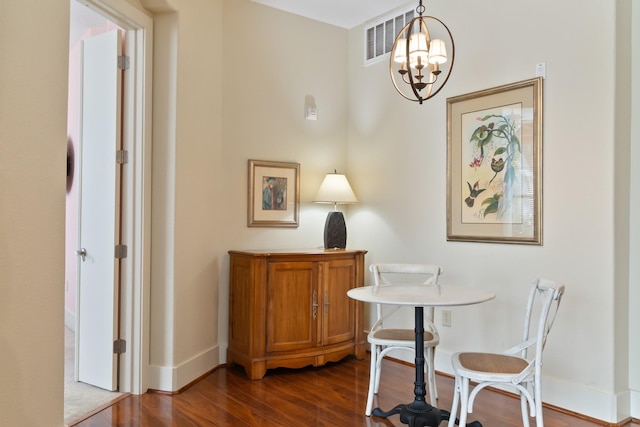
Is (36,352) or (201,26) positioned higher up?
(201,26)

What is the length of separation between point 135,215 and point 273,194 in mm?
1323

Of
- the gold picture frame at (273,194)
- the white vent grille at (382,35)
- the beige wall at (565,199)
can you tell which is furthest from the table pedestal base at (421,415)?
the white vent grille at (382,35)

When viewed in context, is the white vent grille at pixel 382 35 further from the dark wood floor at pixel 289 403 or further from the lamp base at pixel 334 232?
the dark wood floor at pixel 289 403

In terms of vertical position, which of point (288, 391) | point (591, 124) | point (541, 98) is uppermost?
point (541, 98)

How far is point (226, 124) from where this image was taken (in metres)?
3.91

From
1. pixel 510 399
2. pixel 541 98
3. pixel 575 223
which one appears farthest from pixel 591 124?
pixel 510 399

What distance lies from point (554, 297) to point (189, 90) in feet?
8.82

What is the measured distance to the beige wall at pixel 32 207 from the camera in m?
1.76

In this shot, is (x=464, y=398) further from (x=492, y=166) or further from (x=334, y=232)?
(x=334, y=232)

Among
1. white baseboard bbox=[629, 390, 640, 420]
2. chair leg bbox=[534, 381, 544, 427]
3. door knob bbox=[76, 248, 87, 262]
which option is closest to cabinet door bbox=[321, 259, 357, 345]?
door knob bbox=[76, 248, 87, 262]

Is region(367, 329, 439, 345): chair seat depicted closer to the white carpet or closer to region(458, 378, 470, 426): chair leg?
region(458, 378, 470, 426): chair leg

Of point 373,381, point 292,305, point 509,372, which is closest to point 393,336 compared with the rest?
point 373,381

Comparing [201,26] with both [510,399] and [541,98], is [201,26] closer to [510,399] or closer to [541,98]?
[541,98]

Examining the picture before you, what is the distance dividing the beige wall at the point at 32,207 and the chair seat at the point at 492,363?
6.23 ft
